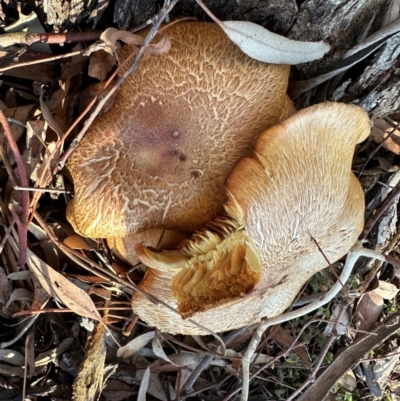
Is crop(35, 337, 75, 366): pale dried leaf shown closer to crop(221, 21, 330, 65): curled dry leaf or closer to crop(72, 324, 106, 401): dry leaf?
crop(72, 324, 106, 401): dry leaf

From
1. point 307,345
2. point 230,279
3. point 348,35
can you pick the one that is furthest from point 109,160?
point 307,345

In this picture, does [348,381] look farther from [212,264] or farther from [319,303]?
[212,264]

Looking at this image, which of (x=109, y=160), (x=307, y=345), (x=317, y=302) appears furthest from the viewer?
(x=307, y=345)

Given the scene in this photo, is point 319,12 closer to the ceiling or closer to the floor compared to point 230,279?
closer to the ceiling

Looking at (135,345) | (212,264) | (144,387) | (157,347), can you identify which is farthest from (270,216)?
(144,387)

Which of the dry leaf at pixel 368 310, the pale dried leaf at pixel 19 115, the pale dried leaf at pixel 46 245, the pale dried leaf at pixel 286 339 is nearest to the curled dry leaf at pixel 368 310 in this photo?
the dry leaf at pixel 368 310

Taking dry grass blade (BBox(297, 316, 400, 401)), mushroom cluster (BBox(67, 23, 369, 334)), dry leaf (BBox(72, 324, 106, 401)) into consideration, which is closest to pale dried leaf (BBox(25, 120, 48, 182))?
mushroom cluster (BBox(67, 23, 369, 334))

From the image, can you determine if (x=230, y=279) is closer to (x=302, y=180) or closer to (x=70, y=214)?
(x=302, y=180)
